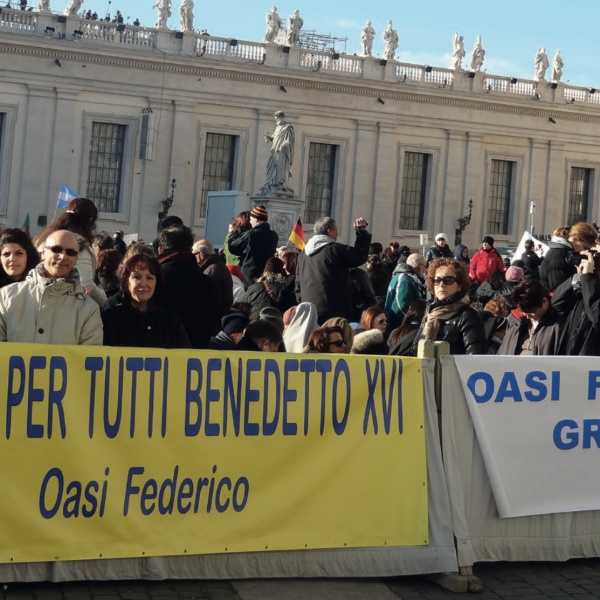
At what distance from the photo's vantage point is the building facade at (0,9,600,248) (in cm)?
4256

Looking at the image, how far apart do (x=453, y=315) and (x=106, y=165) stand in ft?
121

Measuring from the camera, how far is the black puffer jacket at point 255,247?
14.8 m

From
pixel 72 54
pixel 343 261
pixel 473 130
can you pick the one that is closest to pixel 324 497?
pixel 343 261

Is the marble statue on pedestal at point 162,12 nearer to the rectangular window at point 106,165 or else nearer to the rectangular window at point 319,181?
the rectangular window at point 106,165

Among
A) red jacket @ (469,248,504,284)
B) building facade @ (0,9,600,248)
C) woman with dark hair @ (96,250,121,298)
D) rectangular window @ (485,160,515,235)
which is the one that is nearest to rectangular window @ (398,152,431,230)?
building facade @ (0,9,600,248)

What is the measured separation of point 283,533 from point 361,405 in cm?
84

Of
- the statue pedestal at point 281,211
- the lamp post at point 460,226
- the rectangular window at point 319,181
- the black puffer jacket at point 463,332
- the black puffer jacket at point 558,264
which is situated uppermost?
the rectangular window at point 319,181

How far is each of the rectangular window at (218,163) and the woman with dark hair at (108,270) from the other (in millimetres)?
34803

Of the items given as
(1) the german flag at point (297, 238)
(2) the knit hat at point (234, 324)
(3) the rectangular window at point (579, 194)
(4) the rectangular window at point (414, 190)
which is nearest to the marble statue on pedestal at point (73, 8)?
(4) the rectangular window at point (414, 190)

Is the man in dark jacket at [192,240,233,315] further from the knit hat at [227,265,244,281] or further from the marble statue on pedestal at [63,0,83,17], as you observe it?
the marble statue on pedestal at [63,0,83,17]

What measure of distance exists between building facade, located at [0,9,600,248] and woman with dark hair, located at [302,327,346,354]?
115 feet

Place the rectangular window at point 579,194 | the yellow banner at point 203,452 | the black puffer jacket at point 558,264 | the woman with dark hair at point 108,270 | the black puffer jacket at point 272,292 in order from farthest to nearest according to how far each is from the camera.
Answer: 1. the rectangular window at point 579,194
2. the black puffer jacket at point 272,292
3. the black puffer jacket at point 558,264
4. the woman with dark hair at point 108,270
5. the yellow banner at point 203,452

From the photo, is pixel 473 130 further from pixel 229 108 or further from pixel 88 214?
pixel 88 214

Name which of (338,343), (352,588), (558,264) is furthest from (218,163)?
(352,588)
